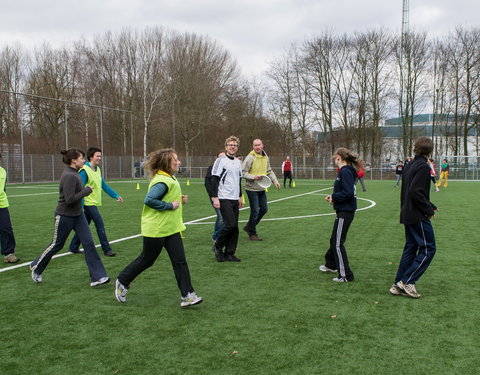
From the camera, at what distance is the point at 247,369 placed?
335 centimetres

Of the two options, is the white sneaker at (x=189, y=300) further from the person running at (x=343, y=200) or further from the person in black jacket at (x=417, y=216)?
the person in black jacket at (x=417, y=216)

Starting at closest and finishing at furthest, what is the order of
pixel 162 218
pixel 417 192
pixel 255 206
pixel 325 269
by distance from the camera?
pixel 162 218 → pixel 417 192 → pixel 325 269 → pixel 255 206

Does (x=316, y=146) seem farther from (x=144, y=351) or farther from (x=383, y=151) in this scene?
(x=144, y=351)

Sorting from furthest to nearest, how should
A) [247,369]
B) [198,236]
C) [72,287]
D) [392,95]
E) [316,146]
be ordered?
1. [316,146]
2. [392,95]
3. [198,236]
4. [72,287]
5. [247,369]

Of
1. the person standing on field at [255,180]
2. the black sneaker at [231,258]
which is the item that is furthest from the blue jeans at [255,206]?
the black sneaker at [231,258]

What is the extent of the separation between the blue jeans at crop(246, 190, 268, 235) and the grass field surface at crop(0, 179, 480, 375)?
1019 mm

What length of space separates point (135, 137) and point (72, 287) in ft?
140

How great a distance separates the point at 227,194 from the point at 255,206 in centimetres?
192

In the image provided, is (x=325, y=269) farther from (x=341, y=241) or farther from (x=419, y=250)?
(x=419, y=250)

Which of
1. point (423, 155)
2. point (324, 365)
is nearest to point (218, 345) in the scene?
point (324, 365)

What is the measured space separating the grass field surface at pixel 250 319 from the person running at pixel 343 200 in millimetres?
A: 266

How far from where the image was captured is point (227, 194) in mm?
6938

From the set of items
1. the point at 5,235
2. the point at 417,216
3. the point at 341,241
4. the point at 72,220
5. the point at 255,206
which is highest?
the point at 417,216

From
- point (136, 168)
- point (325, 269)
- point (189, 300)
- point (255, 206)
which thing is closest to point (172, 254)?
point (189, 300)
